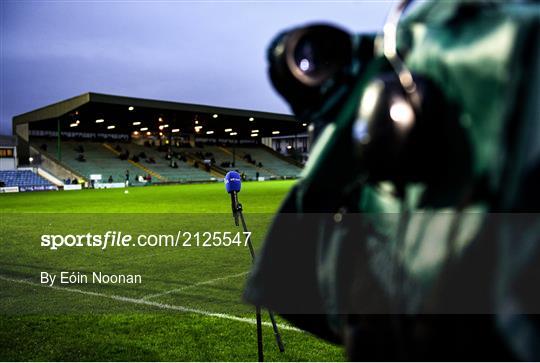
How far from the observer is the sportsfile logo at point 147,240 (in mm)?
10531

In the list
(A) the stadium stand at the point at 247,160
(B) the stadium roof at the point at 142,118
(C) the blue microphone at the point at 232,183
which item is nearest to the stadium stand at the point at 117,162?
(B) the stadium roof at the point at 142,118

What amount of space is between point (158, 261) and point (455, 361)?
8.32 meters

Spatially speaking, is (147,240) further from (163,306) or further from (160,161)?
(160,161)

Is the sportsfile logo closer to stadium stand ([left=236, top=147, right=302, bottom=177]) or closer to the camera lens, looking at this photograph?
the camera lens

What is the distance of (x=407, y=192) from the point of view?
2.72 ft

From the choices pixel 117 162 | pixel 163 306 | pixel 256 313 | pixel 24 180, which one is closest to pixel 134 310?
pixel 163 306

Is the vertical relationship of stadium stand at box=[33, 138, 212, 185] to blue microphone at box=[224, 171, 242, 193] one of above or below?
below

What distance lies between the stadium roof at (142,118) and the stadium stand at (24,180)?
5.66 metres

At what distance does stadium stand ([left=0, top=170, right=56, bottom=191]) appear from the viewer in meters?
40.6

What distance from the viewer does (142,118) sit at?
52219mm

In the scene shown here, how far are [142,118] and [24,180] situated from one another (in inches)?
547

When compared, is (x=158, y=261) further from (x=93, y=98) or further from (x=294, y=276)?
(x=93, y=98)

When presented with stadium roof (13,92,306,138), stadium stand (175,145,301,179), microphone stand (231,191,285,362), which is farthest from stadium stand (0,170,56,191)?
microphone stand (231,191,285,362)

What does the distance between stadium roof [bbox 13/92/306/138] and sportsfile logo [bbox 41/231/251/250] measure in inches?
973
